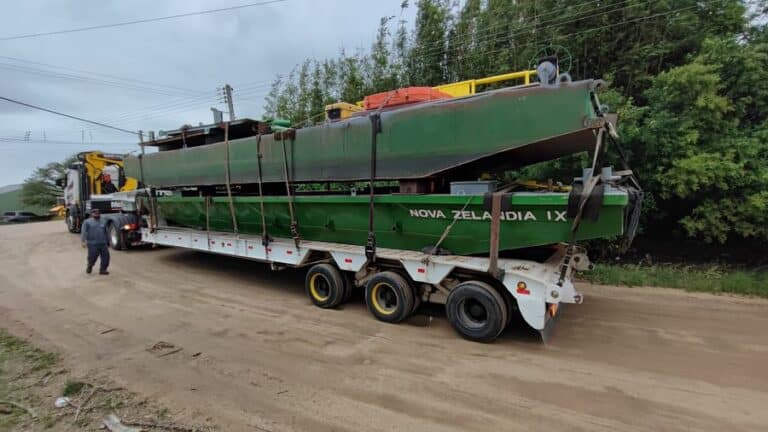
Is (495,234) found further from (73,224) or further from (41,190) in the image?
(41,190)

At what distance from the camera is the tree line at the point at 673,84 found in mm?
6422

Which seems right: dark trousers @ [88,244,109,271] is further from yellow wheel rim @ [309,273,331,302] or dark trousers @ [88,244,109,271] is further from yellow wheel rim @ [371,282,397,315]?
yellow wheel rim @ [371,282,397,315]

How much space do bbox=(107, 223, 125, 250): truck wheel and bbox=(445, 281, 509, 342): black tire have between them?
9.99 meters

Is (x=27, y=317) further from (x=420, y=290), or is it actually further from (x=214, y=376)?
(x=420, y=290)

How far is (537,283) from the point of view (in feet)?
12.5

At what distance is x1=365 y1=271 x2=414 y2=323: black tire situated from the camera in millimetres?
4707

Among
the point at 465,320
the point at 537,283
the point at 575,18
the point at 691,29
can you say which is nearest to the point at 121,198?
the point at 465,320

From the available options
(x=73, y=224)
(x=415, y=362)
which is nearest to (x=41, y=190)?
(x=73, y=224)

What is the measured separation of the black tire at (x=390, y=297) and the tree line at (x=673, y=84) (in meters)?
2.66

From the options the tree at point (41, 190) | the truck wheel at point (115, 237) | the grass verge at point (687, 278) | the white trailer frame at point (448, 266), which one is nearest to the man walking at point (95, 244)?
the truck wheel at point (115, 237)

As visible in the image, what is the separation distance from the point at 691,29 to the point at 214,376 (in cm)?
1087

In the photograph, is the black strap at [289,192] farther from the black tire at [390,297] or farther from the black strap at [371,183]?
the black tire at [390,297]

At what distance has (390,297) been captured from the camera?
4.98 m

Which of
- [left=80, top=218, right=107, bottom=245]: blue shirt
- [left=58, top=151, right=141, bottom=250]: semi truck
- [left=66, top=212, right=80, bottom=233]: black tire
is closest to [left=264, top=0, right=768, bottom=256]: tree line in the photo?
[left=80, top=218, right=107, bottom=245]: blue shirt
